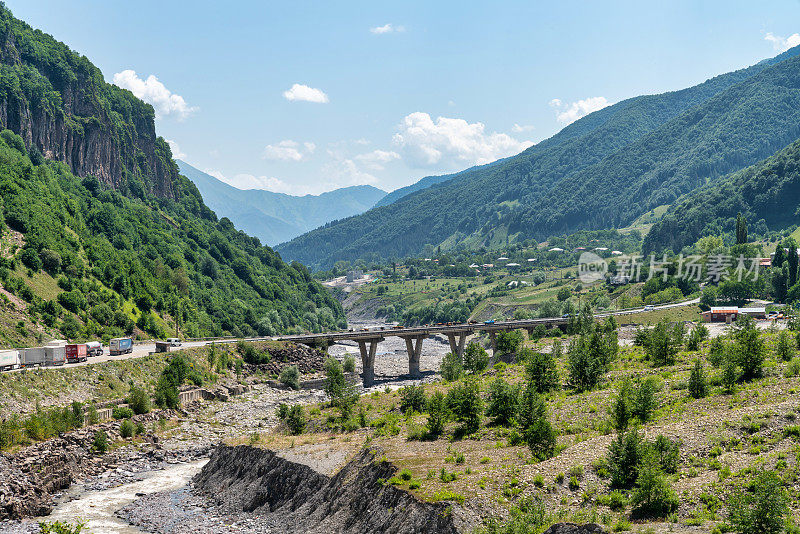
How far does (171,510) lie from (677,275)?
168455 millimetres

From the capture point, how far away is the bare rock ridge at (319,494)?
40844 mm

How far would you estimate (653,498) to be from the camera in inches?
1423

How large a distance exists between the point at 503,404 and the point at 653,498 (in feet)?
77.7

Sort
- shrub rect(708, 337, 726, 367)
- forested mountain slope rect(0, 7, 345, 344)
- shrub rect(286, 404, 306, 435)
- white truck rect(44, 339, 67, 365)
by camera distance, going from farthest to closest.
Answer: forested mountain slope rect(0, 7, 345, 344), white truck rect(44, 339, 67, 365), shrub rect(286, 404, 306, 435), shrub rect(708, 337, 726, 367)

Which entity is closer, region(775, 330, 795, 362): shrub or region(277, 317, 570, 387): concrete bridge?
region(775, 330, 795, 362): shrub

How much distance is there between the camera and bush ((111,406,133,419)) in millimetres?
82500

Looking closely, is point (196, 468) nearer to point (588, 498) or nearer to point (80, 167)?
point (588, 498)

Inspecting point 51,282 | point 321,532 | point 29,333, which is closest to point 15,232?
point 51,282

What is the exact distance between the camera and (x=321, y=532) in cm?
4688

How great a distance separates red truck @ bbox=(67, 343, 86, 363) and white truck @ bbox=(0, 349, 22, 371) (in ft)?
24.7

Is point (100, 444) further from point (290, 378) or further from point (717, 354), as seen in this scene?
point (717, 354)

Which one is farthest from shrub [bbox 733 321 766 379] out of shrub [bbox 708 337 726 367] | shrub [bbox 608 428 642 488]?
shrub [bbox 608 428 642 488]

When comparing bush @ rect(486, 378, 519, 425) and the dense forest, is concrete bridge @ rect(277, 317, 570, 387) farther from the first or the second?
bush @ rect(486, 378, 519, 425)

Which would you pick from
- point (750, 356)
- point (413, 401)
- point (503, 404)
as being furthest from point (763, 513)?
point (413, 401)
